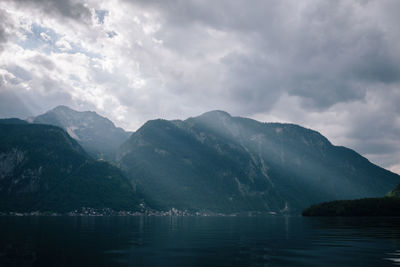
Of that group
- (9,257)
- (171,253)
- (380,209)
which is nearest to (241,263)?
(171,253)

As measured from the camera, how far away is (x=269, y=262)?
33.8 meters

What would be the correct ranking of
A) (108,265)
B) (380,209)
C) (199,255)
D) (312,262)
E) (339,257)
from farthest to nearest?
(380,209) < (199,255) < (339,257) < (312,262) < (108,265)

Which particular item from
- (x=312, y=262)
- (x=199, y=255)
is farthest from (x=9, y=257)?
(x=312, y=262)

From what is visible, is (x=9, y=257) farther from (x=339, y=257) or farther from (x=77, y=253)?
(x=339, y=257)

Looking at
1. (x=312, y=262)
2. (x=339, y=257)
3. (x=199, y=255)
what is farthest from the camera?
(x=199, y=255)

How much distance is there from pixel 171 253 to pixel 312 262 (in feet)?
58.6

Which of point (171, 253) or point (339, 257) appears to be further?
point (171, 253)

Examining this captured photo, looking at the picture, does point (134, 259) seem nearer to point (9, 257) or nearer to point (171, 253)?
point (171, 253)

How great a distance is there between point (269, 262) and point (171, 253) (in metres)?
14.0

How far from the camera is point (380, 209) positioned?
199750mm

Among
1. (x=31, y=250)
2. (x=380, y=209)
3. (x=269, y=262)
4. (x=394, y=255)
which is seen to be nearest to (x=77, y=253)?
(x=31, y=250)

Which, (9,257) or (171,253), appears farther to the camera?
(171,253)

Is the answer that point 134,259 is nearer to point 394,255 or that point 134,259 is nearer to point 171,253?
point 171,253

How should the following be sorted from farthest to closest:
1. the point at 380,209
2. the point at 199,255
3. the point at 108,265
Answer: the point at 380,209 < the point at 199,255 < the point at 108,265
